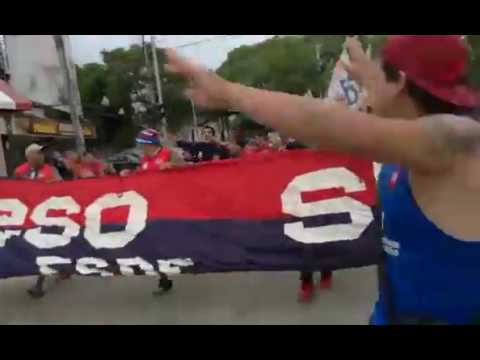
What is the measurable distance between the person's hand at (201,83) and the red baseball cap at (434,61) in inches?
15.7

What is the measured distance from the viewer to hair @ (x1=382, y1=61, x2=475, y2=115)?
4.52ft

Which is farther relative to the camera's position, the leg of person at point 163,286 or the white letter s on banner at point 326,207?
the leg of person at point 163,286

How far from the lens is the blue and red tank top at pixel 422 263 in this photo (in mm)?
1407

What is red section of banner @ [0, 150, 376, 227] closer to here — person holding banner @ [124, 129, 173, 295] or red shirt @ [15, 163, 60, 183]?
person holding banner @ [124, 129, 173, 295]

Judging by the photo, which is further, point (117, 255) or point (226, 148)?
point (226, 148)

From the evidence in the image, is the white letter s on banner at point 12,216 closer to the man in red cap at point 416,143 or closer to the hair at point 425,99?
the man in red cap at point 416,143

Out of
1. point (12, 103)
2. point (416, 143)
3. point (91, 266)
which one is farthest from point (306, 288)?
point (12, 103)

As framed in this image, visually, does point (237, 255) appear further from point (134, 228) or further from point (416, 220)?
point (416, 220)

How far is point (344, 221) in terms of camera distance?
4227 millimetres

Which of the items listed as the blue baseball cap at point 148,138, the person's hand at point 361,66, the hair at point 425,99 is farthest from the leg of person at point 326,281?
the hair at point 425,99

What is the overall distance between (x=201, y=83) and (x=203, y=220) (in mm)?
3141

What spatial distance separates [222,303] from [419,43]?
3616mm

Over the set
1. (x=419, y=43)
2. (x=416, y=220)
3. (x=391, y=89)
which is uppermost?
(x=419, y=43)

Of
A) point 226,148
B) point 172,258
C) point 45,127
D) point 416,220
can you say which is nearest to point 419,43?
point 416,220
